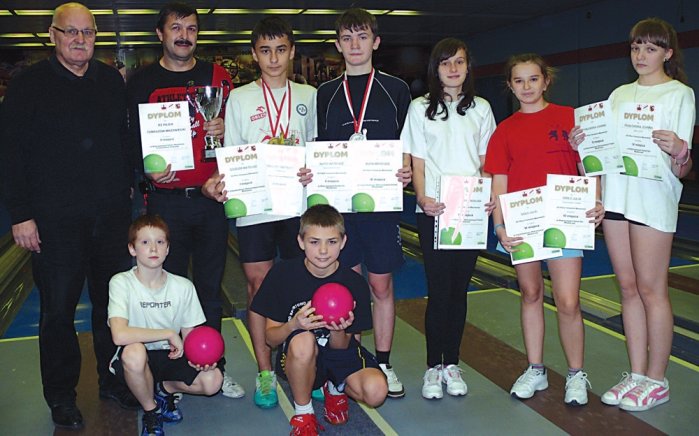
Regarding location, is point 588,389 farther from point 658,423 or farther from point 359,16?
point 359,16

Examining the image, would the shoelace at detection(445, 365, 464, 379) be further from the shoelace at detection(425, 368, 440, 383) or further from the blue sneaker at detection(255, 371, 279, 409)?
the blue sneaker at detection(255, 371, 279, 409)

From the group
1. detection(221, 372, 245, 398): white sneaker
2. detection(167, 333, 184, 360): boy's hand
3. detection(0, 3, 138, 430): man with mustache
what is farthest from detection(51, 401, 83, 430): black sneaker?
detection(221, 372, 245, 398): white sneaker

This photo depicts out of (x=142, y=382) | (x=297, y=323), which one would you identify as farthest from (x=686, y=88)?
(x=142, y=382)

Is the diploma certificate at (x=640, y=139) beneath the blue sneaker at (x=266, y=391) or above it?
above

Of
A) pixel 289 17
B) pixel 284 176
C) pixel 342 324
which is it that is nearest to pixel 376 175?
pixel 284 176

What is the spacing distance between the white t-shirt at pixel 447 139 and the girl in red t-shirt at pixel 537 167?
87 mm

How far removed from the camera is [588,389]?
363 cm

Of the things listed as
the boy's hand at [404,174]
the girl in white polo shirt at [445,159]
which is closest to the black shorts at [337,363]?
the girl in white polo shirt at [445,159]

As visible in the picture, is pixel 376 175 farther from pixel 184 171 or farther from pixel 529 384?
pixel 529 384

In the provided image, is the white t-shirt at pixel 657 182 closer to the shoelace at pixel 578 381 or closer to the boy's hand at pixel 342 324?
the shoelace at pixel 578 381

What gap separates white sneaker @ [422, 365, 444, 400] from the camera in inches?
138

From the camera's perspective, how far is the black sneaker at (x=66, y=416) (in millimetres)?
3314

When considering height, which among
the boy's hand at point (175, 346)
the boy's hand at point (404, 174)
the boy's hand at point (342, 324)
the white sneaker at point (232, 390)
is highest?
the boy's hand at point (404, 174)

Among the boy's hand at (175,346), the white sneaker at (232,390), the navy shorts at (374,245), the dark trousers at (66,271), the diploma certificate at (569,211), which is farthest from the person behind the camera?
the white sneaker at (232,390)
